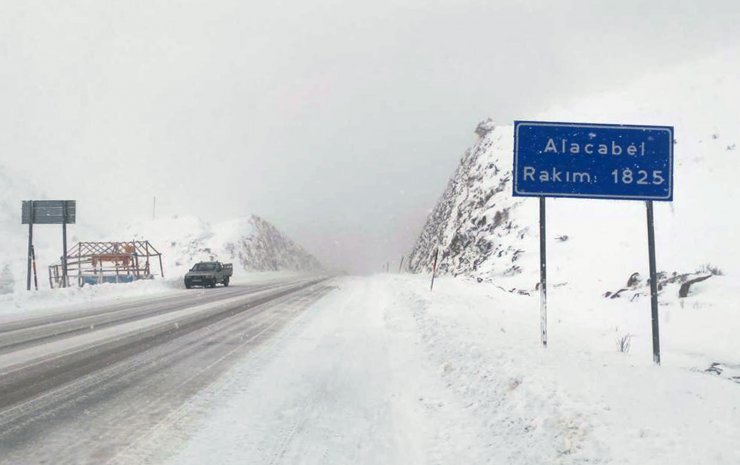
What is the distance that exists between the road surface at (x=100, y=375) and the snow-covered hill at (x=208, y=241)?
61.1 meters

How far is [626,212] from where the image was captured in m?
24.7

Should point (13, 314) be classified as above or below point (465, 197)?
below

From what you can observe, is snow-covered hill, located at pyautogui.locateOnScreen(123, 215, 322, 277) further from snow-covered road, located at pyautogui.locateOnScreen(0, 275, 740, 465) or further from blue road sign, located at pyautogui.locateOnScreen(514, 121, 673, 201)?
blue road sign, located at pyautogui.locateOnScreen(514, 121, 673, 201)

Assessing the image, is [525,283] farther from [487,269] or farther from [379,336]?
[379,336]

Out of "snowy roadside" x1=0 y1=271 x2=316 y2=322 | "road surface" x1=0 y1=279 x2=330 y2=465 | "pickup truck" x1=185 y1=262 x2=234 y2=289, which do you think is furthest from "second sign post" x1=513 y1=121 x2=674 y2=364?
"pickup truck" x1=185 y1=262 x2=234 y2=289

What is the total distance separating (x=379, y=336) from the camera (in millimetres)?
9961

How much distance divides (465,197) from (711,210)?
100 feet

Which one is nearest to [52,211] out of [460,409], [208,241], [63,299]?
[63,299]

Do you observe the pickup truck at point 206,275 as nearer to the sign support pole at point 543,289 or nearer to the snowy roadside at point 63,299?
the snowy roadside at point 63,299

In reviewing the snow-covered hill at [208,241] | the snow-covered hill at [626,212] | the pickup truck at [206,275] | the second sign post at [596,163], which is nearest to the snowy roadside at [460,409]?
the second sign post at [596,163]

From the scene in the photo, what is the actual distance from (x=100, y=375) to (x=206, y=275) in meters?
26.1

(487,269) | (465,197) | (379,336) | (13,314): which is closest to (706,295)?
(379,336)

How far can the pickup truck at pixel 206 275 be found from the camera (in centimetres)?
3077

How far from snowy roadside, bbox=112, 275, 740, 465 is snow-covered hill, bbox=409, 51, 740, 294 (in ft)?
32.6
